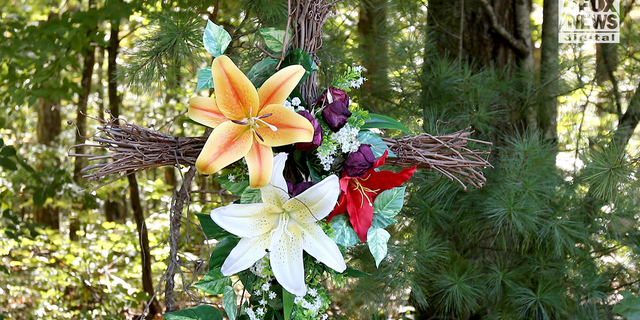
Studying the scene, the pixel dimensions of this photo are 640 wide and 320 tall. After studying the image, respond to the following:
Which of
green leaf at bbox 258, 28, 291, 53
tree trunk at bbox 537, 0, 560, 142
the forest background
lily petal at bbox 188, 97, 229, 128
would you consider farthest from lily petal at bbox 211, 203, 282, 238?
tree trunk at bbox 537, 0, 560, 142

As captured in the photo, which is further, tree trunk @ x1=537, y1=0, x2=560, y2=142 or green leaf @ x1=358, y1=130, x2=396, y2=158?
tree trunk @ x1=537, y1=0, x2=560, y2=142

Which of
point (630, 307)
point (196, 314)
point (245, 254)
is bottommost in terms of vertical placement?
point (630, 307)

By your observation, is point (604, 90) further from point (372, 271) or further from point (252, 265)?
point (252, 265)

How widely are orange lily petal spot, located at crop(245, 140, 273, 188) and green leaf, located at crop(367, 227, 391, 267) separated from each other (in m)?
0.17

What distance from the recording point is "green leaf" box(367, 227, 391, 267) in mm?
654

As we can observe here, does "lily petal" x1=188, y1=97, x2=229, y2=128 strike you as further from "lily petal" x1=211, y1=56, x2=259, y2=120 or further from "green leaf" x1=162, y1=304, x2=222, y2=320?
"green leaf" x1=162, y1=304, x2=222, y2=320

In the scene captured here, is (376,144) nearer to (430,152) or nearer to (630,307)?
(430,152)

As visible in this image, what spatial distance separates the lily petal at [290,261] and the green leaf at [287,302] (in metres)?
0.04

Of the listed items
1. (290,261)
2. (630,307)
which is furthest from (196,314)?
(630,307)

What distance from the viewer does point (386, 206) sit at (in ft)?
2.24

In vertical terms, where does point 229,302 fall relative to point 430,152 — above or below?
below

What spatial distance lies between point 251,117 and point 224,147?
0.16 feet

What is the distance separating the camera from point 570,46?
1.35 m

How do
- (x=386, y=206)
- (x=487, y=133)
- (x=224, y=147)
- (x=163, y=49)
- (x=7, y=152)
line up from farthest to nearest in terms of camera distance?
(x=7, y=152)
(x=487, y=133)
(x=163, y=49)
(x=386, y=206)
(x=224, y=147)
